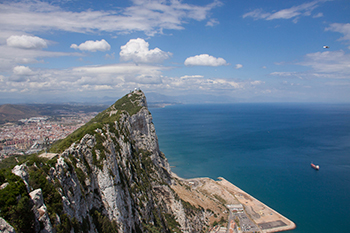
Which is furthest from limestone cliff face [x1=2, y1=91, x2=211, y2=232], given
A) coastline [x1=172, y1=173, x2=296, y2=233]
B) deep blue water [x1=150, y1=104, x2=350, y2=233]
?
deep blue water [x1=150, y1=104, x2=350, y2=233]

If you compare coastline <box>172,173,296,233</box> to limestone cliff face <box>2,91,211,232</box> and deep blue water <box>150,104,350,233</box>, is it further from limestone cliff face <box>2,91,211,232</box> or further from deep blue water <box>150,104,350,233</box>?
limestone cliff face <box>2,91,211,232</box>

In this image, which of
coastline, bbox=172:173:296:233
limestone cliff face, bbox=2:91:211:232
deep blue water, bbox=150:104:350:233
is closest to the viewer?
limestone cliff face, bbox=2:91:211:232

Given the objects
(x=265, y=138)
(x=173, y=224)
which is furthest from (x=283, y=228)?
(x=265, y=138)

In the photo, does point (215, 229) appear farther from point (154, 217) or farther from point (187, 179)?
point (187, 179)

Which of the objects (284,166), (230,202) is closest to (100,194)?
(230,202)

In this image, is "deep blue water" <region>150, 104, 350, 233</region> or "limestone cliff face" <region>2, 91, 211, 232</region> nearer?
"limestone cliff face" <region>2, 91, 211, 232</region>
